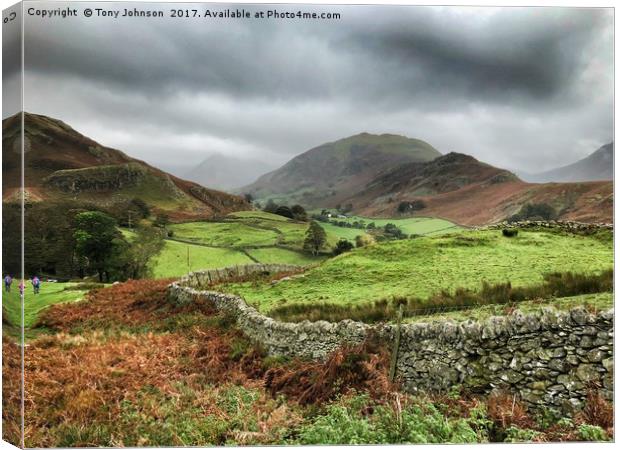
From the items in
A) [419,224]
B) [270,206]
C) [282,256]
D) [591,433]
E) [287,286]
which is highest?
[270,206]

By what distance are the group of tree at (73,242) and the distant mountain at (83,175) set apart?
0.80ft

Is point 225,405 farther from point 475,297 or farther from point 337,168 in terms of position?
point 337,168

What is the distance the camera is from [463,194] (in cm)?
1009

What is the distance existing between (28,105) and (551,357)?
861cm

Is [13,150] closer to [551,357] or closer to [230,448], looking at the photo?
[230,448]

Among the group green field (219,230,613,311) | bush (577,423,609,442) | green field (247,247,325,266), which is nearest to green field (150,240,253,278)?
green field (247,247,325,266)

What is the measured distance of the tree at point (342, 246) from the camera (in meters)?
11.6

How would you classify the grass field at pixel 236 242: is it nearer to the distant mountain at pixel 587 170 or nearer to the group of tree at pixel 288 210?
the group of tree at pixel 288 210

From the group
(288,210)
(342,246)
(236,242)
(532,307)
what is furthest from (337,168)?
(532,307)

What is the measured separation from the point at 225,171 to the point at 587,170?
685 cm

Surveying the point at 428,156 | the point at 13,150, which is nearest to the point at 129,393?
the point at 13,150

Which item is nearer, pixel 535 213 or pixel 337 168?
pixel 535 213

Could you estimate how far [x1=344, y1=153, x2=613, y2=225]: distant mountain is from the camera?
349 inches

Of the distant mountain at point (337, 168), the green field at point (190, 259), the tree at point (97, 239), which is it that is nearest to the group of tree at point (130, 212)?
the tree at point (97, 239)
